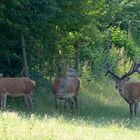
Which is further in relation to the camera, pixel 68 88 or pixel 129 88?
pixel 129 88

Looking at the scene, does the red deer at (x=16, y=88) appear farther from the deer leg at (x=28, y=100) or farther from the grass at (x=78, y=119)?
the grass at (x=78, y=119)

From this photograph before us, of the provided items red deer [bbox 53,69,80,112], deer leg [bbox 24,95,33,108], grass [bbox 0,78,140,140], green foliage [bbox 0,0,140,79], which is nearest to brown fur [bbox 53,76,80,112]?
red deer [bbox 53,69,80,112]

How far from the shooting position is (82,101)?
68.8ft

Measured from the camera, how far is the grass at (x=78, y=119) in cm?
1077

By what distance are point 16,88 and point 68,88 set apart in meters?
2.06

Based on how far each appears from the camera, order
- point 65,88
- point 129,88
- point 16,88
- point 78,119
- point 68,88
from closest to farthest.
Result: point 78,119 → point 16,88 → point 65,88 → point 68,88 → point 129,88

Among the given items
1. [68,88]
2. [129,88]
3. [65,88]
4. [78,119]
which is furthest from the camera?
[129,88]

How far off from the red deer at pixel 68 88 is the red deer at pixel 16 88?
3.35 feet

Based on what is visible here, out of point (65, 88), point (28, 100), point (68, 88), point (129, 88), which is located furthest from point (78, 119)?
point (129, 88)

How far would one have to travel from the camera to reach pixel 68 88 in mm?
19281

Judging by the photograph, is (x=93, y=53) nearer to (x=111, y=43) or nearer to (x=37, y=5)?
(x=111, y=43)

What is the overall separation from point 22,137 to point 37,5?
7834 millimetres

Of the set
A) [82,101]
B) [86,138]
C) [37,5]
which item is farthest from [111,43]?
[86,138]

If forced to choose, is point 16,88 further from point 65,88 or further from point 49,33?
point 49,33
